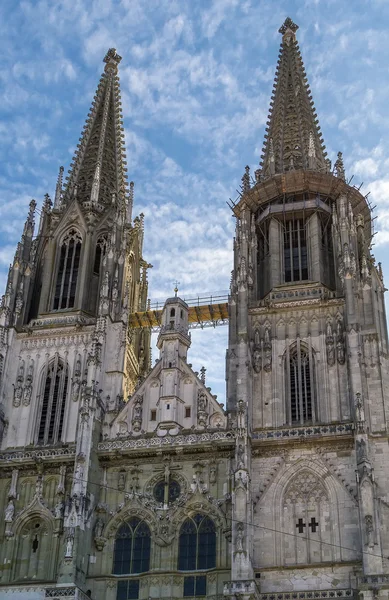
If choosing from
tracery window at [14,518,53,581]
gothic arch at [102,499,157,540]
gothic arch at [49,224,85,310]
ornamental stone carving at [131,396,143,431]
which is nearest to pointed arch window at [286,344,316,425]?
ornamental stone carving at [131,396,143,431]

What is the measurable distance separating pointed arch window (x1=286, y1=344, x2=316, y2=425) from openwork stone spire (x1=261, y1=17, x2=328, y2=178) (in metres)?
12.9

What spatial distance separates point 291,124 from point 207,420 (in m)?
22.5

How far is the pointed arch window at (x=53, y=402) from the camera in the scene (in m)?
39.8

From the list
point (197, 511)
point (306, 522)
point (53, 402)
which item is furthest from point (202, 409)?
point (53, 402)

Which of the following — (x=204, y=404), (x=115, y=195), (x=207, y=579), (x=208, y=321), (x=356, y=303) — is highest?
(x=115, y=195)

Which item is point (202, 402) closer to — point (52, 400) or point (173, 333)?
point (173, 333)

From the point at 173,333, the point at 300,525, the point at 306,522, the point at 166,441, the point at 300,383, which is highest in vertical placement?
the point at 173,333

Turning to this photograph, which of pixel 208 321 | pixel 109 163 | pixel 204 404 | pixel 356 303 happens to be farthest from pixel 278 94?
pixel 204 404

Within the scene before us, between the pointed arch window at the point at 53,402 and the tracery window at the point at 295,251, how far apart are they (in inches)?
452

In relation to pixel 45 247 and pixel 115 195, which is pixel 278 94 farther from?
pixel 45 247

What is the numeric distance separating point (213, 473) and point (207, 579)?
13.8 ft

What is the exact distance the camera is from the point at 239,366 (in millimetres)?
38781

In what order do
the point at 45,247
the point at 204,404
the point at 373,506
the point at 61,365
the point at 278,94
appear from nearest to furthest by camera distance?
1. the point at 373,506
2. the point at 204,404
3. the point at 61,365
4. the point at 45,247
5. the point at 278,94

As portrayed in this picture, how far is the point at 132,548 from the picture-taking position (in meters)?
35.3
